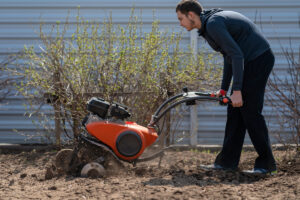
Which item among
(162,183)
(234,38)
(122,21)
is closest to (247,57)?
(234,38)

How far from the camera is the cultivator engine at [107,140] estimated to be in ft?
12.0

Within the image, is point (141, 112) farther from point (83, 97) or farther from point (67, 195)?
point (67, 195)

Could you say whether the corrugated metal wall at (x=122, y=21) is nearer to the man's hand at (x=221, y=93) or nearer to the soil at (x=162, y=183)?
the soil at (x=162, y=183)

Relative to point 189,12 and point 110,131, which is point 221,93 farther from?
point 110,131

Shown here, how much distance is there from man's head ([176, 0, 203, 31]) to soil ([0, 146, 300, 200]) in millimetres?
1395

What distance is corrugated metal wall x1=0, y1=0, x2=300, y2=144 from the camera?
6012 millimetres

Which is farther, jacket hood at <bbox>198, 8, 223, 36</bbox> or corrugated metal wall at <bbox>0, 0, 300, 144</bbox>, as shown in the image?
corrugated metal wall at <bbox>0, 0, 300, 144</bbox>

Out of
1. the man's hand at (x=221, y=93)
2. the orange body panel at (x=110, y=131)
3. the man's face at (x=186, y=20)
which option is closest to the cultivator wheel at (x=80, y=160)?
the orange body panel at (x=110, y=131)

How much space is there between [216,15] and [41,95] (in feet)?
8.88

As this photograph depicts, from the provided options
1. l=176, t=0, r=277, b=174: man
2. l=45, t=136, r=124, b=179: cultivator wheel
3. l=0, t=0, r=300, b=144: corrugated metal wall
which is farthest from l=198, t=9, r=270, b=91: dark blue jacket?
l=0, t=0, r=300, b=144: corrugated metal wall

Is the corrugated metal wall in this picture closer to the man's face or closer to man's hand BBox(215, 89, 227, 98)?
man's hand BBox(215, 89, 227, 98)

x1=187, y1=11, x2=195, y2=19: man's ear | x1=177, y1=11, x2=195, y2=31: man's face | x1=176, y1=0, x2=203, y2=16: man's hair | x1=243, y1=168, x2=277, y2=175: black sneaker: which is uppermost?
x1=176, y1=0, x2=203, y2=16: man's hair

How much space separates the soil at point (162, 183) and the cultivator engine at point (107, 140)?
A: 15 cm

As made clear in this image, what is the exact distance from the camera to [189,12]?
12.1 ft
